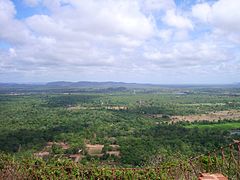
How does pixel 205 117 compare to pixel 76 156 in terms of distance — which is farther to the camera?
pixel 205 117

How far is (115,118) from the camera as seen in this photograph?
61.8 meters

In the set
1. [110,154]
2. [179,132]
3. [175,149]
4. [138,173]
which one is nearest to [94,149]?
[110,154]

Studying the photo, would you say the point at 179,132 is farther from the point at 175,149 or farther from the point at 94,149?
A: the point at 94,149

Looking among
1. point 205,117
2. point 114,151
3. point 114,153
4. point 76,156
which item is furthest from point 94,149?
point 205,117

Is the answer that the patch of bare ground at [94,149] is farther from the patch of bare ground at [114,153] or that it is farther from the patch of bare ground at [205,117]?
the patch of bare ground at [205,117]

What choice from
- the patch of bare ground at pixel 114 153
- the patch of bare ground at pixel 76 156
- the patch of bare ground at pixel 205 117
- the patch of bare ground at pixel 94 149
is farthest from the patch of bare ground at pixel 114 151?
the patch of bare ground at pixel 205 117

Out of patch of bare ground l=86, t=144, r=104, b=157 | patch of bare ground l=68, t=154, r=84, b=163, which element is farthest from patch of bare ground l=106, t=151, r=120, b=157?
patch of bare ground l=68, t=154, r=84, b=163

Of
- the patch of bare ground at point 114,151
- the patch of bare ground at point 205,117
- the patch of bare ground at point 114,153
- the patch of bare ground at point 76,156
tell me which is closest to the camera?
the patch of bare ground at point 76,156


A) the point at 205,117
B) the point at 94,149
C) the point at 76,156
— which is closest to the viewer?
the point at 76,156

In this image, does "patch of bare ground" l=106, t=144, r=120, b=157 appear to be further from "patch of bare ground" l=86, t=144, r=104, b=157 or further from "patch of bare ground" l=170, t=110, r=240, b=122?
"patch of bare ground" l=170, t=110, r=240, b=122

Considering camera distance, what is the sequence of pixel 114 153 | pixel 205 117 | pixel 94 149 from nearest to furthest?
1. pixel 114 153
2. pixel 94 149
3. pixel 205 117

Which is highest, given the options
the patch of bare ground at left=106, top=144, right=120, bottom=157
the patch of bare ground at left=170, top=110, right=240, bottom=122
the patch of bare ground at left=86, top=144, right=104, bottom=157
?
the patch of bare ground at left=170, top=110, right=240, bottom=122

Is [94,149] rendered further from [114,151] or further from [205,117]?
[205,117]

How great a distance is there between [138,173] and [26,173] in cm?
492
